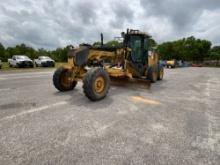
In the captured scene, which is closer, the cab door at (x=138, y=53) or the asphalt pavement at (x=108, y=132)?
the asphalt pavement at (x=108, y=132)

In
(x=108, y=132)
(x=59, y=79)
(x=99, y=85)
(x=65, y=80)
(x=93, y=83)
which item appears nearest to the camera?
(x=108, y=132)

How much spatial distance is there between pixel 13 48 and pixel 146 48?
9094 centimetres

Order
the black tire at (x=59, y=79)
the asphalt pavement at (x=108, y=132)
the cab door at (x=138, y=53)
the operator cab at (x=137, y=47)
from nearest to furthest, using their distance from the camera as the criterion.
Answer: the asphalt pavement at (x=108, y=132) → the black tire at (x=59, y=79) → the operator cab at (x=137, y=47) → the cab door at (x=138, y=53)

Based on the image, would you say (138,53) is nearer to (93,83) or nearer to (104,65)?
(104,65)

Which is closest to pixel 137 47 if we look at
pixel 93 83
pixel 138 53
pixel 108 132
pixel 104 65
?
pixel 138 53

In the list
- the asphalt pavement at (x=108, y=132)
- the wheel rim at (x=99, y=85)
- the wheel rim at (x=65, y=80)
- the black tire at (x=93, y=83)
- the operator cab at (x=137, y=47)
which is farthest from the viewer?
the operator cab at (x=137, y=47)

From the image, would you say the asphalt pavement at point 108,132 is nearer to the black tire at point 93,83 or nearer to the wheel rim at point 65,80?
the black tire at point 93,83

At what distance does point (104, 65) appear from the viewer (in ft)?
25.7

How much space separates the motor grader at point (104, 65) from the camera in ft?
19.9

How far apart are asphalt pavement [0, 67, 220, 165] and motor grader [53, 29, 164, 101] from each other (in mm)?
642

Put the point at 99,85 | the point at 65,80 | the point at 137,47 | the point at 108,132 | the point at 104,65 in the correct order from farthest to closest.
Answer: the point at 137,47 < the point at 104,65 < the point at 65,80 < the point at 99,85 < the point at 108,132

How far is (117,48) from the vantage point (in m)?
8.02

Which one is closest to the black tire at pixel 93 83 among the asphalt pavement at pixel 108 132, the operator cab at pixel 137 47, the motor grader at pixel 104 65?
the motor grader at pixel 104 65

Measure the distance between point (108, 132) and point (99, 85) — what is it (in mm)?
2649
